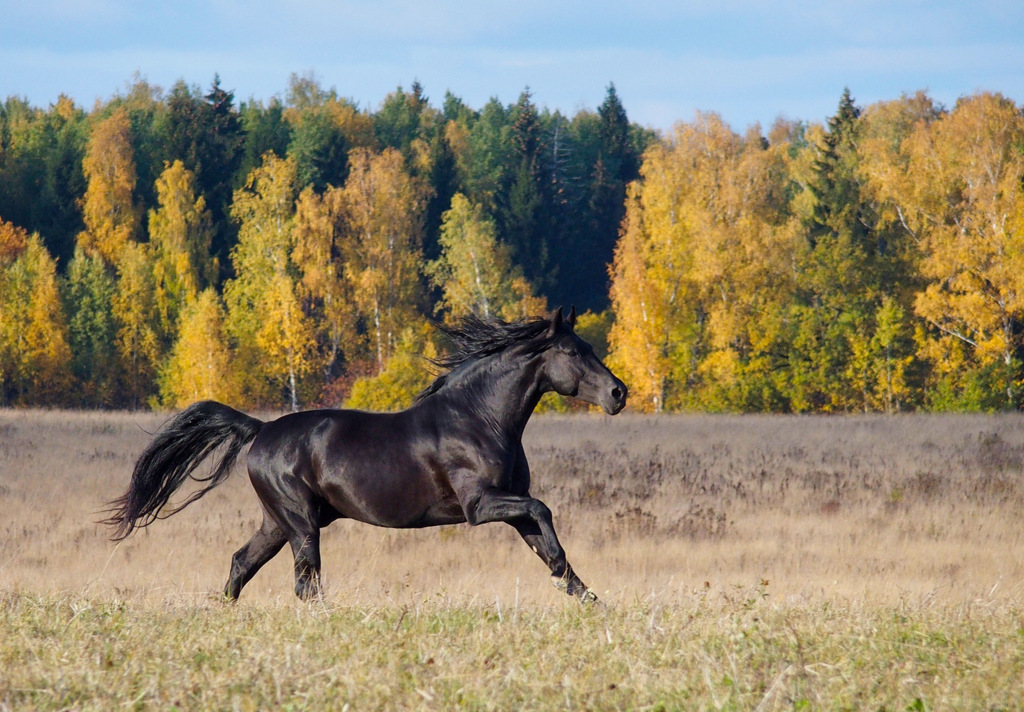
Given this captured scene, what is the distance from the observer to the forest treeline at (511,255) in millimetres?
35562

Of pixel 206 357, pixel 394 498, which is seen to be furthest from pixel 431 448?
pixel 206 357

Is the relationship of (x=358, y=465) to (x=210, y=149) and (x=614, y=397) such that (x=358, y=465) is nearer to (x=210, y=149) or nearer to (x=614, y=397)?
(x=614, y=397)

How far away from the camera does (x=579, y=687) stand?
396cm

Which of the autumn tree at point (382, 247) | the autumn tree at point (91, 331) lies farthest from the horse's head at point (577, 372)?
the autumn tree at point (91, 331)

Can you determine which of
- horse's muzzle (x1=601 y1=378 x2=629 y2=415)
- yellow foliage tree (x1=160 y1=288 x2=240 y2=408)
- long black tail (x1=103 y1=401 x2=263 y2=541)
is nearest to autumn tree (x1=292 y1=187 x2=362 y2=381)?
yellow foliage tree (x1=160 y1=288 x2=240 y2=408)

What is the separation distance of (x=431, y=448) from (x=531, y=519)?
2.55ft

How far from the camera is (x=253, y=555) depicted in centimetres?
700

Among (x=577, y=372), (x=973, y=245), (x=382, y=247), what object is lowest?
(x=577, y=372)

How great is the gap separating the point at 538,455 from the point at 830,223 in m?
25.4

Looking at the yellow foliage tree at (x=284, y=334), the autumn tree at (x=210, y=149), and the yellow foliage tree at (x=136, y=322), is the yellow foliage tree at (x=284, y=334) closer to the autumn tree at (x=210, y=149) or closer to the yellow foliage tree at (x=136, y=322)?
the yellow foliage tree at (x=136, y=322)

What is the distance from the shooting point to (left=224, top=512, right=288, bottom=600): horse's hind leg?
6.91 m

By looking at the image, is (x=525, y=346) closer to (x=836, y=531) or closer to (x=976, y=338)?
(x=836, y=531)

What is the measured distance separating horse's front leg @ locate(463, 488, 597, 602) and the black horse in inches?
0.7

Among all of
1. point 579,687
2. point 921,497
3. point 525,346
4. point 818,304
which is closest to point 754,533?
point 921,497
